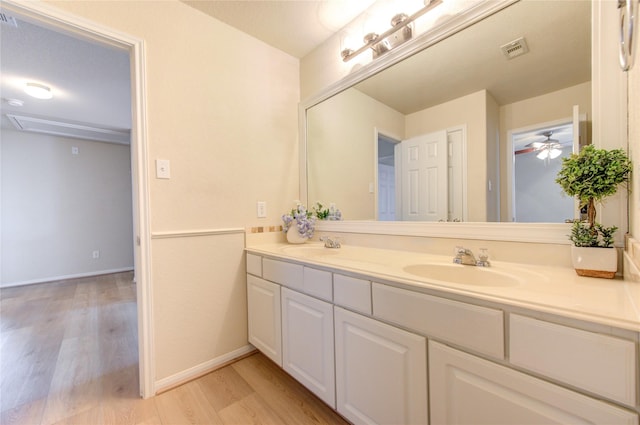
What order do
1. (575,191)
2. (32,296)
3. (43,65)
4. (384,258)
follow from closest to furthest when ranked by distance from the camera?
(575,191) < (384,258) < (43,65) < (32,296)

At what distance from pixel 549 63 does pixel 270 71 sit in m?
1.74

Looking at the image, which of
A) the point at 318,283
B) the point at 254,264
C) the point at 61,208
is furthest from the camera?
the point at 61,208

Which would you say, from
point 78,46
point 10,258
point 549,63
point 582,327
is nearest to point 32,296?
point 10,258

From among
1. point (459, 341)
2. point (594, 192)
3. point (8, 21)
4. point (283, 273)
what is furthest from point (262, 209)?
point (8, 21)

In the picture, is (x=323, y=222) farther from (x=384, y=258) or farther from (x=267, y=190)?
(x=384, y=258)

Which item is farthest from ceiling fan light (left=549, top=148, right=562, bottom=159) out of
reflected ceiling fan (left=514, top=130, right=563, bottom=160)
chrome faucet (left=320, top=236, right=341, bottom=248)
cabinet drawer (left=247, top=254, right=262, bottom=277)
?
cabinet drawer (left=247, top=254, right=262, bottom=277)

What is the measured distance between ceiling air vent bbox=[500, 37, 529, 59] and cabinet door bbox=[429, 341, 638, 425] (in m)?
1.26

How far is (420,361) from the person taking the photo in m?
0.88

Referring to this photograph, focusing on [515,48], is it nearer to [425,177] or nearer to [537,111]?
[537,111]

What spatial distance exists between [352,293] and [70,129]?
16.4 feet

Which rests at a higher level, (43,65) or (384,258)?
(43,65)

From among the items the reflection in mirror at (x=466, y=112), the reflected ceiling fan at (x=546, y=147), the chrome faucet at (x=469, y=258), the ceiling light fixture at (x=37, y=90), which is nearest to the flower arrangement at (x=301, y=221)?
the reflection in mirror at (x=466, y=112)

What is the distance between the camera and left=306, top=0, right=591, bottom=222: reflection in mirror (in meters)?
1.04

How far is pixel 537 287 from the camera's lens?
0.79 m
